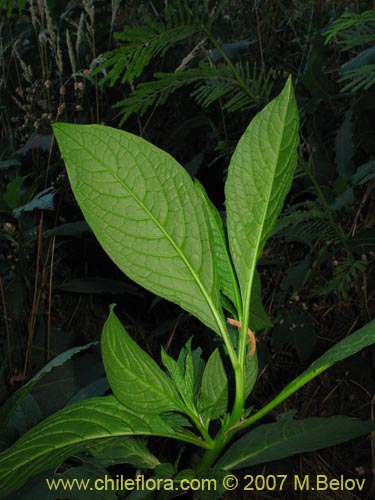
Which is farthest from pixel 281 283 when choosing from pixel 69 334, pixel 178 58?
pixel 178 58

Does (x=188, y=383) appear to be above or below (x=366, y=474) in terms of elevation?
above

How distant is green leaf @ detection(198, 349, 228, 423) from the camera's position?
43 cm

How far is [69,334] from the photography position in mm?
989

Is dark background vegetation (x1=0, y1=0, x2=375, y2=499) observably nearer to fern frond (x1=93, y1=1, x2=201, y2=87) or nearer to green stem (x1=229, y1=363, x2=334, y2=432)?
fern frond (x1=93, y1=1, x2=201, y2=87)

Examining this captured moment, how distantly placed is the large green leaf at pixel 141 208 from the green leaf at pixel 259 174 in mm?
24

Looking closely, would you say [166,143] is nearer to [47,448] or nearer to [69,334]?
[69,334]

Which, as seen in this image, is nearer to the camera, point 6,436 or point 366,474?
point 6,436

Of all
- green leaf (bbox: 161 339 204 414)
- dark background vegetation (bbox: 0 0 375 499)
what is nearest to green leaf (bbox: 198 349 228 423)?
green leaf (bbox: 161 339 204 414)

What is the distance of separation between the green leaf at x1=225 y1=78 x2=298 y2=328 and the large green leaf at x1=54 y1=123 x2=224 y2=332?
24 mm

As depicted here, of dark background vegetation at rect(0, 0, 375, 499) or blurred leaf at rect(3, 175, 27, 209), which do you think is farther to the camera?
blurred leaf at rect(3, 175, 27, 209)

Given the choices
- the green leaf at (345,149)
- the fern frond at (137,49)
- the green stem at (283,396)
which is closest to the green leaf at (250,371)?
the green stem at (283,396)

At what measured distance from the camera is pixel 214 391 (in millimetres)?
435

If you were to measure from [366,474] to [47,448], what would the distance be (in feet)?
1.67

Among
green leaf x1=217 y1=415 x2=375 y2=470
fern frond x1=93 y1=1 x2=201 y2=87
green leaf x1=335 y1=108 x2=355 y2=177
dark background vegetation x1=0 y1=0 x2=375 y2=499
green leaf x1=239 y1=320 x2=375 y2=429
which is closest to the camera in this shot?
green leaf x1=239 y1=320 x2=375 y2=429
